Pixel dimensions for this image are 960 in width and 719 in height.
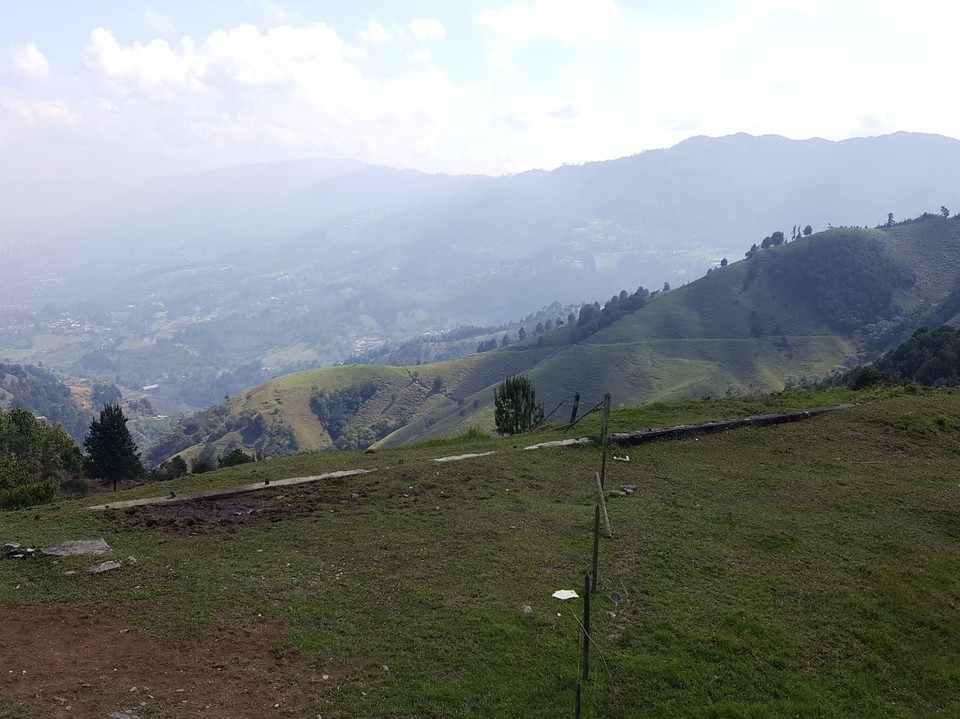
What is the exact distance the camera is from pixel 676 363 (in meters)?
168

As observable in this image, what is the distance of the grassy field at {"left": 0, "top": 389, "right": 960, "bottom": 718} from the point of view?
10602 millimetres

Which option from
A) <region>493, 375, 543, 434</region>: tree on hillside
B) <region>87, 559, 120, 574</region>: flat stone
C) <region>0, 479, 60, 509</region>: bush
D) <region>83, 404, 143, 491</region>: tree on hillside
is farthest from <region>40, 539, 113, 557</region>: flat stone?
<region>83, 404, 143, 491</region>: tree on hillside

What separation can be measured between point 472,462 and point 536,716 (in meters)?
13.9

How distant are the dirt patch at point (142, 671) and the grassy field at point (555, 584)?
11.1 inches

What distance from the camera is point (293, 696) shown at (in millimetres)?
10180

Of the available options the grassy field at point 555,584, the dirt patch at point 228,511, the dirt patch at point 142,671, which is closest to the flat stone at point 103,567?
the grassy field at point 555,584

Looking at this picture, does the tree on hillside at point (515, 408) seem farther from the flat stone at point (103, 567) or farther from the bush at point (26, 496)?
the flat stone at point (103, 567)

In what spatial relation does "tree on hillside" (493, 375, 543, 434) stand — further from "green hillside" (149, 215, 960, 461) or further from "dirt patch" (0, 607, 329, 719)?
"green hillside" (149, 215, 960, 461)

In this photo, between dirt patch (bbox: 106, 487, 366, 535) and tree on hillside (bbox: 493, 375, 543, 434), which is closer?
dirt patch (bbox: 106, 487, 366, 535)

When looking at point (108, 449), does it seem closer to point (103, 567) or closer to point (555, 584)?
point (103, 567)

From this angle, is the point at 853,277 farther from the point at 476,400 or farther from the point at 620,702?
the point at 620,702

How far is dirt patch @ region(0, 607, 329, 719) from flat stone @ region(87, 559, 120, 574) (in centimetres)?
174

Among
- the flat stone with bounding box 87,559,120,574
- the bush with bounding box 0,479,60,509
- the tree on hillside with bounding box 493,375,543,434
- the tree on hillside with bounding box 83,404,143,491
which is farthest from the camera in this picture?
the tree on hillside with bounding box 83,404,143,491

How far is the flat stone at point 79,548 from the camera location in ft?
48.6
